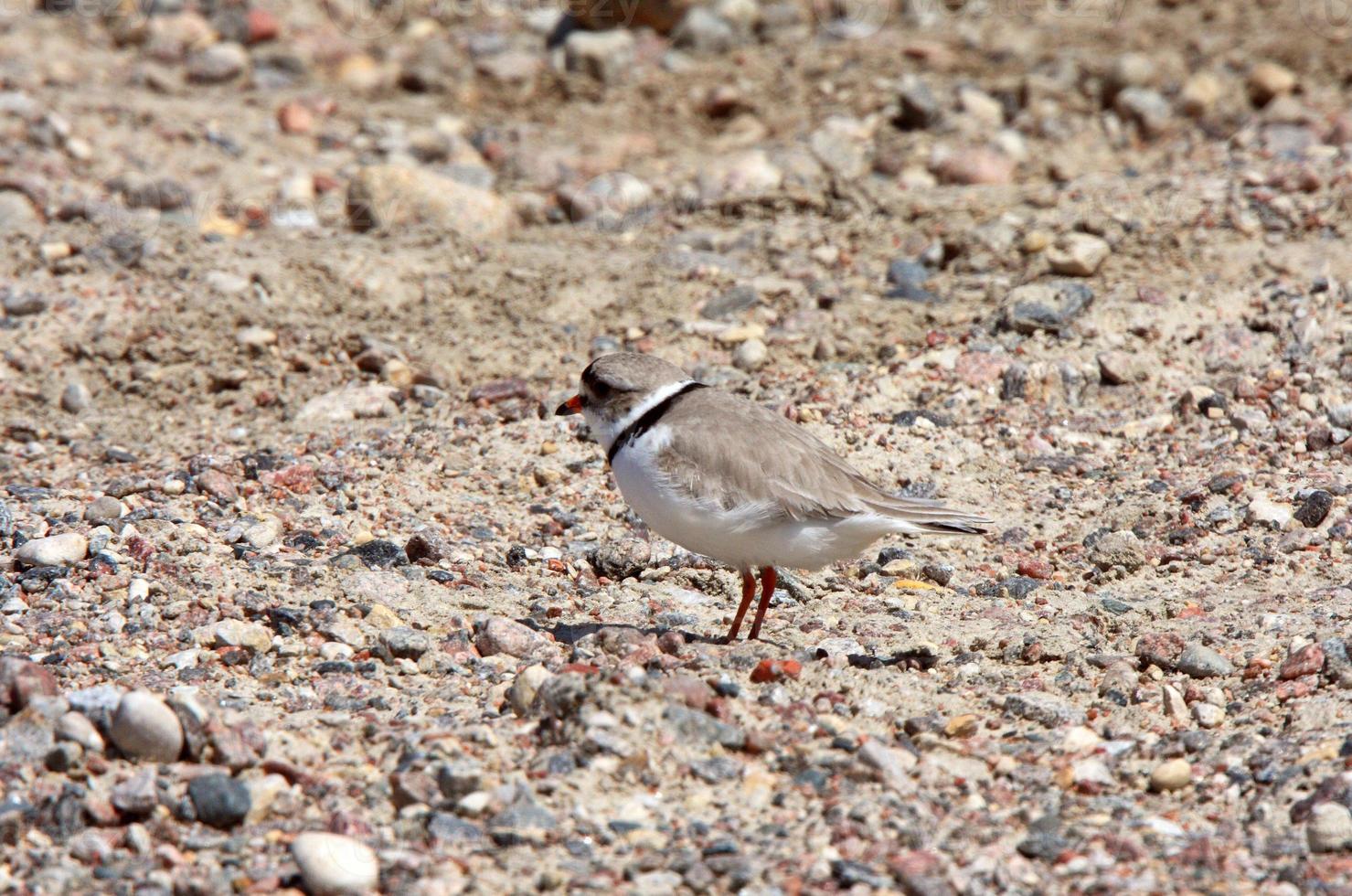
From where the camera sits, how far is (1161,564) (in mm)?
5898

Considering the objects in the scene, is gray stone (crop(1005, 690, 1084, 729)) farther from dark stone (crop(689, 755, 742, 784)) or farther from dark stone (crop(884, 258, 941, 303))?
dark stone (crop(884, 258, 941, 303))

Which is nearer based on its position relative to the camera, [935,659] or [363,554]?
[935,659]

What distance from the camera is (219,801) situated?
388 cm

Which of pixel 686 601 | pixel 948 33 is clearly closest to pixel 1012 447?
pixel 686 601

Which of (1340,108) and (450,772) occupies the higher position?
(1340,108)

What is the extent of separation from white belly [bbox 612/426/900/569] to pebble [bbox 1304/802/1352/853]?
1.69 metres

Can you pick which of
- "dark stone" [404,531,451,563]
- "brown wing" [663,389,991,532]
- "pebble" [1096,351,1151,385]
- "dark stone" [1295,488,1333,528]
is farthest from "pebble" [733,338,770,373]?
"dark stone" [1295,488,1333,528]

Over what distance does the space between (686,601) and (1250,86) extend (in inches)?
246

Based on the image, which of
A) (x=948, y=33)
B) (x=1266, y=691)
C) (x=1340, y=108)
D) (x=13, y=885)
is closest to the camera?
(x=13, y=885)

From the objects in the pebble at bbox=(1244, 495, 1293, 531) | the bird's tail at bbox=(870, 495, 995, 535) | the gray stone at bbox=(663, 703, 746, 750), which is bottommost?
the pebble at bbox=(1244, 495, 1293, 531)

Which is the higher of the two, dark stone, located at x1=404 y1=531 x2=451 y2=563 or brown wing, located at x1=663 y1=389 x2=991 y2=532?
brown wing, located at x1=663 y1=389 x2=991 y2=532

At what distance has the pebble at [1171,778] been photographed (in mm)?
4195

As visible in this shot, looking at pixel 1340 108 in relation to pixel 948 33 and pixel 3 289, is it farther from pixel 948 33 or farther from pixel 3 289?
pixel 3 289

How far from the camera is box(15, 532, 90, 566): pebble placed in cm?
538
